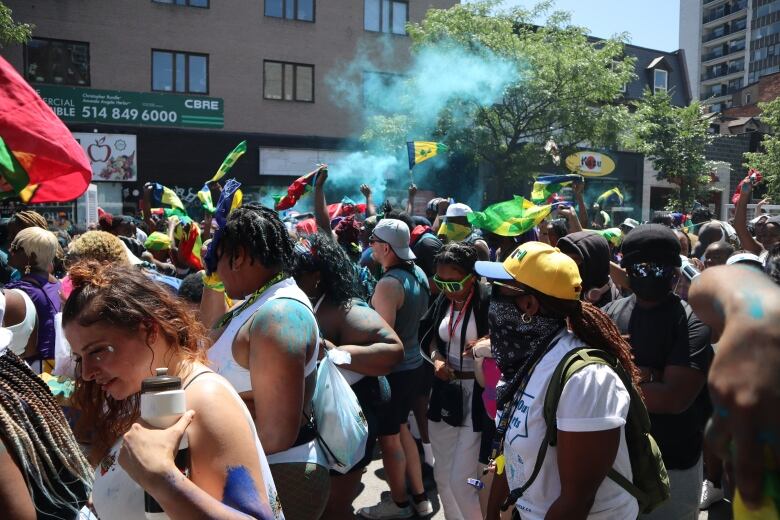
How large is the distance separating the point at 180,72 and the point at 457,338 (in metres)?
23.6

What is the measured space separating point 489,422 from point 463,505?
568mm

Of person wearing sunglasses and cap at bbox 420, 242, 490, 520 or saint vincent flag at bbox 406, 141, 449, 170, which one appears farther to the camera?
saint vincent flag at bbox 406, 141, 449, 170

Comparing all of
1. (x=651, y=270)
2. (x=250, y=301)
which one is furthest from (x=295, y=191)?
(x=651, y=270)

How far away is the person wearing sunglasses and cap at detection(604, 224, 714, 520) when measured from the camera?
109 inches

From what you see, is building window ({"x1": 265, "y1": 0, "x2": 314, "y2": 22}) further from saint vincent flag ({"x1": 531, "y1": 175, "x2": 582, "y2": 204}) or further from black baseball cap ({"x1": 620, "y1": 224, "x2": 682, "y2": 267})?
black baseball cap ({"x1": 620, "y1": 224, "x2": 682, "y2": 267})

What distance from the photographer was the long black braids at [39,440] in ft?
6.26

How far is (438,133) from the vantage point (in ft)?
79.6

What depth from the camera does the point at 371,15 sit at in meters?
28.0

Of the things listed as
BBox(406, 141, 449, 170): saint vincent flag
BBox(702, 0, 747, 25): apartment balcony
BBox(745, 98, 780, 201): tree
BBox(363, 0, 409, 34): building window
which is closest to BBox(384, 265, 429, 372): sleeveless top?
BBox(406, 141, 449, 170): saint vincent flag

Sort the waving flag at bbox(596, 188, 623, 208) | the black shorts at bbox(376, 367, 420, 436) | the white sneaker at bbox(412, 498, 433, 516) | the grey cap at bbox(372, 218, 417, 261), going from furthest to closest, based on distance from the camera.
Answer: the waving flag at bbox(596, 188, 623, 208) < the white sneaker at bbox(412, 498, 433, 516) < the grey cap at bbox(372, 218, 417, 261) < the black shorts at bbox(376, 367, 420, 436)

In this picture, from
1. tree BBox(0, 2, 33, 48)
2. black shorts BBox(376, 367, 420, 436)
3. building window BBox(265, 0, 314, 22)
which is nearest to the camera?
black shorts BBox(376, 367, 420, 436)

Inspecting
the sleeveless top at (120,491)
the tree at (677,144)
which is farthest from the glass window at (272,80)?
the sleeveless top at (120,491)

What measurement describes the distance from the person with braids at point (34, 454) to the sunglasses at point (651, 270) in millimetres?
2377

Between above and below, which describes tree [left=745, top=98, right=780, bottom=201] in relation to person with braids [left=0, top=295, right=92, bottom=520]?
above
